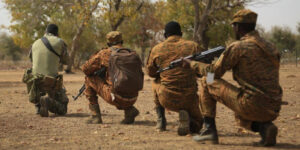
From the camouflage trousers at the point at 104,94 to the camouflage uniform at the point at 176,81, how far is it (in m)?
0.93

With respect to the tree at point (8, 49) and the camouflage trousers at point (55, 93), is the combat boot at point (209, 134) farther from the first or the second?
the tree at point (8, 49)

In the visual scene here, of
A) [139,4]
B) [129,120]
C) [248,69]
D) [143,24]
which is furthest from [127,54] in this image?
[143,24]

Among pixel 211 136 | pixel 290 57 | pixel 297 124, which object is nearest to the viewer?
pixel 211 136

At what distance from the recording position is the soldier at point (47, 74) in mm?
8008

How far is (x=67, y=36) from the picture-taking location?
44.7 m

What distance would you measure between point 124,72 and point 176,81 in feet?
3.66

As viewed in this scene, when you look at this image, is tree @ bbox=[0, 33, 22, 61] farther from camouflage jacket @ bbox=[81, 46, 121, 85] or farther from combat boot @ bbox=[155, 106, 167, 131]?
combat boot @ bbox=[155, 106, 167, 131]

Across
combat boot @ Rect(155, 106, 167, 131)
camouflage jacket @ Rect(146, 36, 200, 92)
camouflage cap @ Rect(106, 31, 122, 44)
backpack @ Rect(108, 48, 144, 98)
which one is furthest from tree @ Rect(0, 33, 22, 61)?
camouflage jacket @ Rect(146, 36, 200, 92)

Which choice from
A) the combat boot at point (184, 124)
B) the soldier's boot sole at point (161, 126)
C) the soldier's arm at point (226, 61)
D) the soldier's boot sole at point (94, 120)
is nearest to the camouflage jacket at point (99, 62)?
the soldier's boot sole at point (94, 120)

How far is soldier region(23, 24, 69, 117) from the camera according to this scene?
315 inches

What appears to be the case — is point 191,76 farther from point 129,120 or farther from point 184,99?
point 129,120

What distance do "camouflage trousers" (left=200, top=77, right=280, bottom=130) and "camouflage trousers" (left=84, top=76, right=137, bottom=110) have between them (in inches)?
81.3

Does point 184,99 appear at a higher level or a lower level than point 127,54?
lower

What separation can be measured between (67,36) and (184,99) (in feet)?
132
